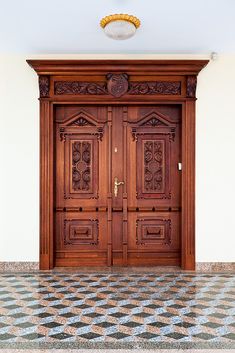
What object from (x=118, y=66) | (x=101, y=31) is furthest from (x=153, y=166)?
(x=101, y=31)

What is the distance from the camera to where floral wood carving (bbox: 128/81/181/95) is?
5785 millimetres

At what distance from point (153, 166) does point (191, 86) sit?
118cm

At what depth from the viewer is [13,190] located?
5.82 meters

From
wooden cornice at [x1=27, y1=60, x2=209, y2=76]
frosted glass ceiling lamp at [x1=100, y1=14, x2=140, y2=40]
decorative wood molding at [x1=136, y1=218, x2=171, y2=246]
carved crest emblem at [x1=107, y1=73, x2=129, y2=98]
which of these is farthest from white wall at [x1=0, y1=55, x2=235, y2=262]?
frosted glass ceiling lamp at [x1=100, y1=14, x2=140, y2=40]

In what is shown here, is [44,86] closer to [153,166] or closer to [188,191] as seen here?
[153,166]

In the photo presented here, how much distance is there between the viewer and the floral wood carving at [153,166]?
19.7ft

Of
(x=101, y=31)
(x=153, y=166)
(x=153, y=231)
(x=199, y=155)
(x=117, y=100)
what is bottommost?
(x=153, y=231)

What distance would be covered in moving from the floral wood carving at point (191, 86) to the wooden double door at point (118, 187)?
0.31 m

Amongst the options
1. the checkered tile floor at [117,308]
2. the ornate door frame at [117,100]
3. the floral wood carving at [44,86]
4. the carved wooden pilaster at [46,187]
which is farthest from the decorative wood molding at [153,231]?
the floral wood carving at [44,86]

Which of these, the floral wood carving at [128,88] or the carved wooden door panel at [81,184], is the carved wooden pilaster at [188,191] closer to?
the floral wood carving at [128,88]

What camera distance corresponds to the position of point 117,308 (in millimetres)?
4141

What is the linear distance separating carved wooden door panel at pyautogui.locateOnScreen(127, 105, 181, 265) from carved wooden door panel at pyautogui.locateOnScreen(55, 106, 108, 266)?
371 millimetres

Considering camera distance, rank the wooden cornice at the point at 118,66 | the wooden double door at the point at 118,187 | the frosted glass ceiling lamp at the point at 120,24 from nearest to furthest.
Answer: the frosted glass ceiling lamp at the point at 120,24
the wooden cornice at the point at 118,66
the wooden double door at the point at 118,187

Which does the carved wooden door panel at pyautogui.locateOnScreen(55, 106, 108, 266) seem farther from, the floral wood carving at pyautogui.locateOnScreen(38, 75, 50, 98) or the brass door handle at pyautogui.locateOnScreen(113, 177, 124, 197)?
the floral wood carving at pyautogui.locateOnScreen(38, 75, 50, 98)
